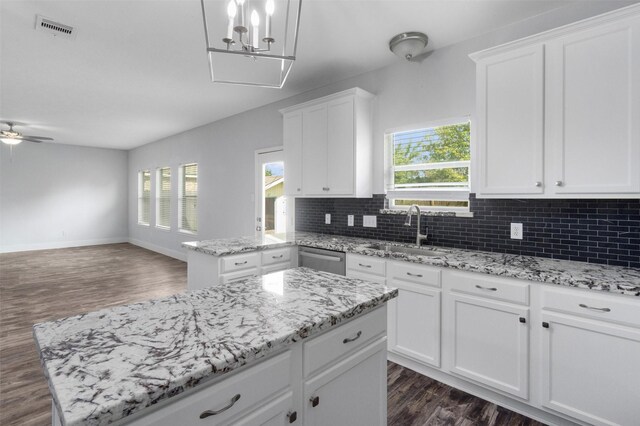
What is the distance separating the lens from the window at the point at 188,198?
22.2ft

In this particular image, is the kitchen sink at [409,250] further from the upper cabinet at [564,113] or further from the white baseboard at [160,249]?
the white baseboard at [160,249]

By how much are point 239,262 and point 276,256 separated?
42 centimetres

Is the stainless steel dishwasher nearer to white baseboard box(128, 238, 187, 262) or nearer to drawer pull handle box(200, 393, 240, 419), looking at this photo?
drawer pull handle box(200, 393, 240, 419)

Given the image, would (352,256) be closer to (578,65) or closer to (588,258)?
(588,258)

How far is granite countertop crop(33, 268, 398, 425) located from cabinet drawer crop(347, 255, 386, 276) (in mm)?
1142

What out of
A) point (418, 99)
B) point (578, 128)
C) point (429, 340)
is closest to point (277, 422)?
point (429, 340)

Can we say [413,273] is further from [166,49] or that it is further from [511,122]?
[166,49]

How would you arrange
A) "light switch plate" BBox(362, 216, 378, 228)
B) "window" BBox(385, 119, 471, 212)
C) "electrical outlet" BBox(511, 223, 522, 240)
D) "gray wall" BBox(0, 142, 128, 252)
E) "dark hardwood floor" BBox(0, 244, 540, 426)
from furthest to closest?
"gray wall" BBox(0, 142, 128, 252) < "light switch plate" BBox(362, 216, 378, 228) < "window" BBox(385, 119, 471, 212) < "electrical outlet" BBox(511, 223, 522, 240) < "dark hardwood floor" BBox(0, 244, 540, 426)

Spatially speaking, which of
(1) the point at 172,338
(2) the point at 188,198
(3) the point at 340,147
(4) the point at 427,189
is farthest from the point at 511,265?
(2) the point at 188,198

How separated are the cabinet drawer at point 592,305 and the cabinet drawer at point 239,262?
2.22 metres

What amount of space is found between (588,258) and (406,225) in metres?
1.40

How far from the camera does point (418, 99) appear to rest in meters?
3.14

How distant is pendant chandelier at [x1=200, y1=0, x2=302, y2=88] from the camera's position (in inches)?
60.6

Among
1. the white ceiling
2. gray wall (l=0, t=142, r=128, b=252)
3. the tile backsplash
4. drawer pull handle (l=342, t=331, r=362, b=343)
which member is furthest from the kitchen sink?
gray wall (l=0, t=142, r=128, b=252)
